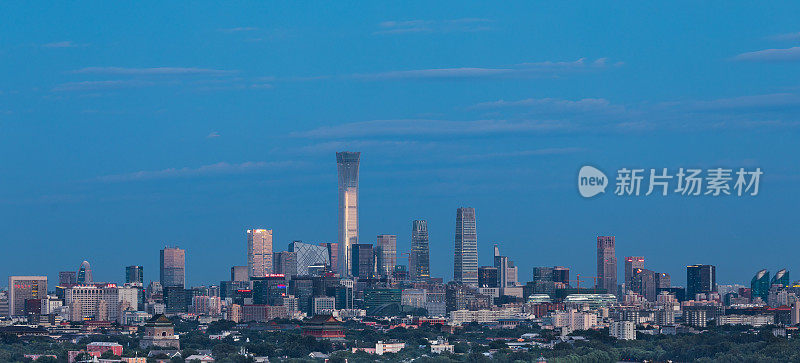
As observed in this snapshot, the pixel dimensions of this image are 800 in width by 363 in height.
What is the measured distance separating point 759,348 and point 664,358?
955 centimetres

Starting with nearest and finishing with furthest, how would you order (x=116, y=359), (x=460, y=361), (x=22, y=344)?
1. (x=116, y=359)
2. (x=460, y=361)
3. (x=22, y=344)

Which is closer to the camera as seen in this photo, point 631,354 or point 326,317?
point 631,354

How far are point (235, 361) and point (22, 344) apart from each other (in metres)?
46.8

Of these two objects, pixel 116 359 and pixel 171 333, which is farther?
pixel 171 333

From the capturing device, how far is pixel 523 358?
153 m

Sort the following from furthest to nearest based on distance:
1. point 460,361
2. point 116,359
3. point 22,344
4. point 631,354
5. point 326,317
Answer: point 326,317 < point 22,344 < point 631,354 < point 460,361 < point 116,359

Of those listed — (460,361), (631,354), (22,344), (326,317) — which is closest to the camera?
(460,361)

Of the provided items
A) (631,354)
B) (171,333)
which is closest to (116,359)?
(171,333)

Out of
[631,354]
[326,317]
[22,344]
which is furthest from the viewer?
[326,317]

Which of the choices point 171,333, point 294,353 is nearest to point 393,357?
point 294,353

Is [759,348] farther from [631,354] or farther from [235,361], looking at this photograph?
[235,361]

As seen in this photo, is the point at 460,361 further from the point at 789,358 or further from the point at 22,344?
the point at 22,344

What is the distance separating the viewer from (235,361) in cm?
14088

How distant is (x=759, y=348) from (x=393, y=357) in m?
33.4
